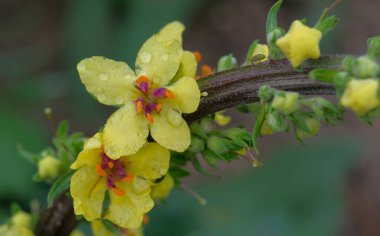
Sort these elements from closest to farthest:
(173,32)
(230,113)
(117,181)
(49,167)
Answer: (117,181), (173,32), (49,167), (230,113)

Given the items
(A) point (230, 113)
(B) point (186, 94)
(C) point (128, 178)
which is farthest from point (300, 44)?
(A) point (230, 113)

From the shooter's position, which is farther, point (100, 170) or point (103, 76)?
point (100, 170)

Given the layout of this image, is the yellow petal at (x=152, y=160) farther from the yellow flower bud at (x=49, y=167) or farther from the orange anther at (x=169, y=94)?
the yellow flower bud at (x=49, y=167)

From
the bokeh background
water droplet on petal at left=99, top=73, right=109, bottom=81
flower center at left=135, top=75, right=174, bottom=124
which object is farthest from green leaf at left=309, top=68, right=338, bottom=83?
the bokeh background

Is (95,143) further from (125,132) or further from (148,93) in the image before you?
(148,93)

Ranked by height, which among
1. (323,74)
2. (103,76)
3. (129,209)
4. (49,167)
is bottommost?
(49,167)

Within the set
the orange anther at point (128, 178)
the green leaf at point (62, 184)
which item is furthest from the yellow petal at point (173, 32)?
the green leaf at point (62, 184)

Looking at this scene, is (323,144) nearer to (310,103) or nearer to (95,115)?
(95,115)
